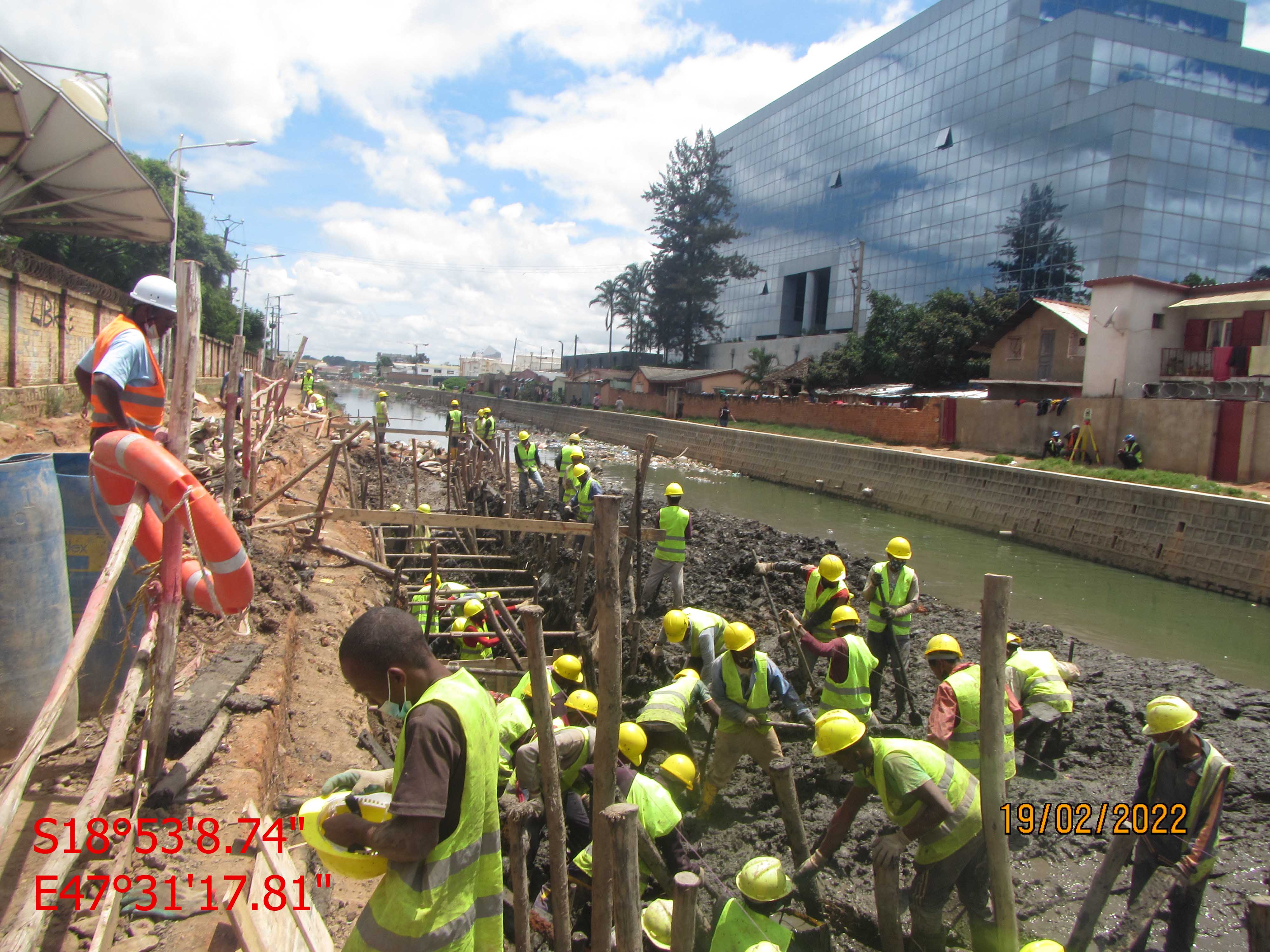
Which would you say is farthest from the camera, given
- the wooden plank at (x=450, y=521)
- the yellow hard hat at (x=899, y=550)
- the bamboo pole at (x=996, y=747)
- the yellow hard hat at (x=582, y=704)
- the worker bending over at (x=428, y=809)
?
the yellow hard hat at (x=899, y=550)

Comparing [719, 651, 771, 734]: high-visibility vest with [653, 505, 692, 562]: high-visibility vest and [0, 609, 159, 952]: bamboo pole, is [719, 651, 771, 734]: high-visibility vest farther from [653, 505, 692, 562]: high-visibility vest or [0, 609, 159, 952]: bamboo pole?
[653, 505, 692, 562]: high-visibility vest

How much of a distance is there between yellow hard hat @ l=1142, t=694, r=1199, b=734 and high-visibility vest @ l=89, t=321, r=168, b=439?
204 inches

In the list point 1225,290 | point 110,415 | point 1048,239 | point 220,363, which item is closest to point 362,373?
point 220,363

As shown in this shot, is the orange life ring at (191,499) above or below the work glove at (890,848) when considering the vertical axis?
above

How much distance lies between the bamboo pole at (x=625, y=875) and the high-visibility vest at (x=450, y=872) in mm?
562

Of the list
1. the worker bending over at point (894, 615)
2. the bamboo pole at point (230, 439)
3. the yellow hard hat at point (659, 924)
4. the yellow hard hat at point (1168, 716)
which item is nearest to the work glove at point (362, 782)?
the yellow hard hat at point (659, 924)

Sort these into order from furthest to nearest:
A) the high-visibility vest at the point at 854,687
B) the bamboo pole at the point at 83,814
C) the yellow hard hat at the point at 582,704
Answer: the high-visibility vest at the point at 854,687 < the yellow hard hat at the point at 582,704 < the bamboo pole at the point at 83,814

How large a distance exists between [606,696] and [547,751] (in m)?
0.34

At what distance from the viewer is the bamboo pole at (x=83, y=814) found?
7.27 ft

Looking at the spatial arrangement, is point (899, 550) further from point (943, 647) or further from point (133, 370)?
point (133, 370)

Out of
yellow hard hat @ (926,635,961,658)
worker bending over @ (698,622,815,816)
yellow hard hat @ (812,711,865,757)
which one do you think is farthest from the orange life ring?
yellow hard hat @ (926,635,961,658)

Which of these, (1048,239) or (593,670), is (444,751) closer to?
(593,670)

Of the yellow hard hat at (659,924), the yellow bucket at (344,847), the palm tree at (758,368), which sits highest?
the palm tree at (758,368)

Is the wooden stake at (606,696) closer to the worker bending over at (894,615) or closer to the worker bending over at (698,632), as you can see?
the worker bending over at (698,632)
